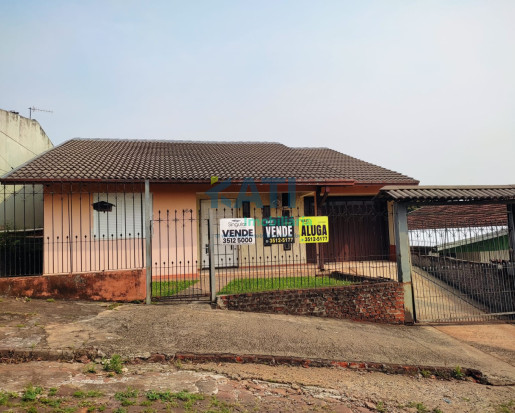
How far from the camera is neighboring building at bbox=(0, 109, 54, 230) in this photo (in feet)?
38.1

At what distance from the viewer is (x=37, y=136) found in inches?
565

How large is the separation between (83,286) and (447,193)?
7370 millimetres

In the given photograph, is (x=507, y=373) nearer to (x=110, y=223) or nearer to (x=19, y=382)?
(x=19, y=382)

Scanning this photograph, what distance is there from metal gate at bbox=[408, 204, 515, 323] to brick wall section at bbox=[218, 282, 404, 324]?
0.66 metres

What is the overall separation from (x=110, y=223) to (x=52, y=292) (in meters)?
3.29

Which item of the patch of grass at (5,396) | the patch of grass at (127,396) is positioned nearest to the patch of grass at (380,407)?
the patch of grass at (127,396)

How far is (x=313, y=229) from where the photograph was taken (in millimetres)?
8180

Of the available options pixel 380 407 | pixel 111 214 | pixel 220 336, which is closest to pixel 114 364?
pixel 220 336

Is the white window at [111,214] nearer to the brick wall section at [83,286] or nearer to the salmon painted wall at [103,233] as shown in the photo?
the salmon painted wall at [103,233]

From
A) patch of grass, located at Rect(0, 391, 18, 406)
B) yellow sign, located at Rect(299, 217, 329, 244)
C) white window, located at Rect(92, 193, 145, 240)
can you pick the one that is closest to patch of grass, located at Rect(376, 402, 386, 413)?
patch of grass, located at Rect(0, 391, 18, 406)

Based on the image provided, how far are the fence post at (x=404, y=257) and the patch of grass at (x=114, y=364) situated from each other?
18.5 ft

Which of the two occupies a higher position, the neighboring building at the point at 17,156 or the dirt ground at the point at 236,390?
the neighboring building at the point at 17,156

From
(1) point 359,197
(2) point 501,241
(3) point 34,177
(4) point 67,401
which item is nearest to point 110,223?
(3) point 34,177

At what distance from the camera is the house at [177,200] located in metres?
8.96
